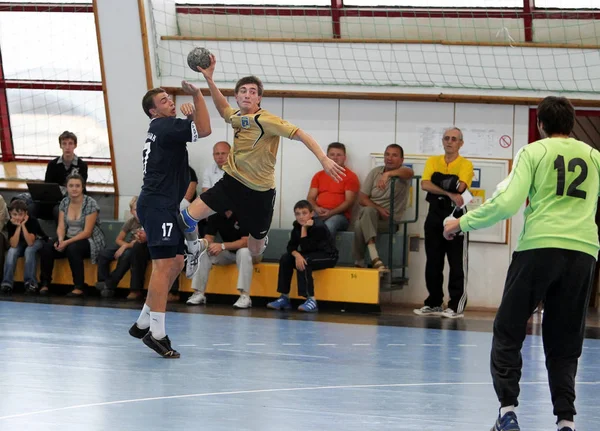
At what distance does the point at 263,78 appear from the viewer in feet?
39.5

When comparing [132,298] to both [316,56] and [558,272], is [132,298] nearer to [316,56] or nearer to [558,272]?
[316,56]

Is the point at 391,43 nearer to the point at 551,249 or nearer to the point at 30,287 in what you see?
the point at 30,287

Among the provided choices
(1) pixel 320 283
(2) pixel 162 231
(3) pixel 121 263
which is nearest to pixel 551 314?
(2) pixel 162 231

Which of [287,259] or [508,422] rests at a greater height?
[508,422]

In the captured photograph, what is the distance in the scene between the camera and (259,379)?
586 cm

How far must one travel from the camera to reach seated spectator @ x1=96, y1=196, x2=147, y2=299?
11227mm

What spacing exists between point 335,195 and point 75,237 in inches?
126

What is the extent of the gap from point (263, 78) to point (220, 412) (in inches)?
304

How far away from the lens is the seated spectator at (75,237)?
1138cm

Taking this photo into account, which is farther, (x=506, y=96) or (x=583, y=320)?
(x=506, y=96)

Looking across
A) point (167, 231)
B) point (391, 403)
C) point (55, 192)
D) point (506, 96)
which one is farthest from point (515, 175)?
point (55, 192)

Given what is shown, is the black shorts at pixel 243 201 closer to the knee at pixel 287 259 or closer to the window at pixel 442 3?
the knee at pixel 287 259

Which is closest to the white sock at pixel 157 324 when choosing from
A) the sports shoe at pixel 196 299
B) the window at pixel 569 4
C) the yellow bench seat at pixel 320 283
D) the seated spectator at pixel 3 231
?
the sports shoe at pixel 196 299

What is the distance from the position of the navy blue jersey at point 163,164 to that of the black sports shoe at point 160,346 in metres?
0.92
